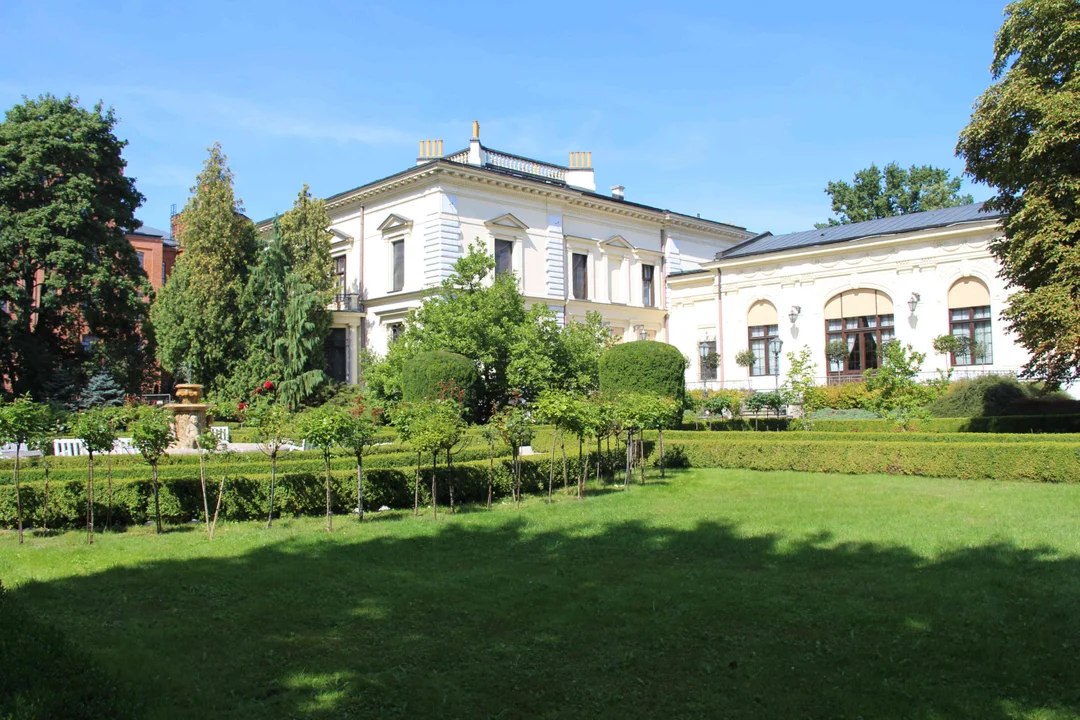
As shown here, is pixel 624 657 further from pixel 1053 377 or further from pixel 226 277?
pixel 226 277

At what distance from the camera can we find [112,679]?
455cm

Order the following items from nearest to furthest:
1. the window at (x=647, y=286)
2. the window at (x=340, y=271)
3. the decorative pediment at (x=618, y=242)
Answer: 1. the window at (x=340, y=271)
2. the decorative pediment at (x=618, y=242)
3. the window at (x=647, y=286)

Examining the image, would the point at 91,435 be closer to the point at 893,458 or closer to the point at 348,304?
the point at 893,458

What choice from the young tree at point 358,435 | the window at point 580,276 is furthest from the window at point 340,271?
the young tree at point 358,435

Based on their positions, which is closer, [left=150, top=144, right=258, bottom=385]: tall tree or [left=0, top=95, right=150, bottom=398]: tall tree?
[left=0, top=95, right=150, bottom=398]: tall tree

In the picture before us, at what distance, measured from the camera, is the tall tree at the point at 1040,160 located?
15.8 m

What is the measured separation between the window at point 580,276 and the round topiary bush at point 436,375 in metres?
13.6

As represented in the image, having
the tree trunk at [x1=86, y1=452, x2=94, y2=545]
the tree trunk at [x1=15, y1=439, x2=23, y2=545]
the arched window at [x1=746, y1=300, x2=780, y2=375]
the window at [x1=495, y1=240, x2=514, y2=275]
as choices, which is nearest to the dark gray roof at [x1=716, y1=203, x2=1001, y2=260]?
the arched window at [x1=746, y1=300, x2=780, y2=375]

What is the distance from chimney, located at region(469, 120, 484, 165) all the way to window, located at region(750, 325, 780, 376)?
48.6 ft

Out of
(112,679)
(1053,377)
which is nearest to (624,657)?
(112,679)

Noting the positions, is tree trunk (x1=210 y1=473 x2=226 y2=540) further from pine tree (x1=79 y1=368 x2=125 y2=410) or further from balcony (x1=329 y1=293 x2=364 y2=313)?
balcony (x1=329 y1=293 x2=364 y2=313)

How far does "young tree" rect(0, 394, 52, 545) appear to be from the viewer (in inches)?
400

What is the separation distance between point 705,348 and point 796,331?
511cm

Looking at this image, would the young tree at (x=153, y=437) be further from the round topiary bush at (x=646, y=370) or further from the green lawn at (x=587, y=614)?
the round topiary bush at (x=646, y=370)
